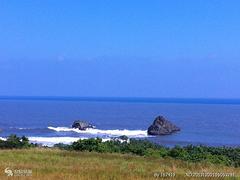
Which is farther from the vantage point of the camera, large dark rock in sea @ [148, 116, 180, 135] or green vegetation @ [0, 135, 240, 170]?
large dark rock in sea @ [148, 116, 180, 135]

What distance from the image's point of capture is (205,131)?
124875 mm

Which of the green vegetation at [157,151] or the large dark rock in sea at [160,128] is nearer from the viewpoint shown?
the green vegetation at [157,151]

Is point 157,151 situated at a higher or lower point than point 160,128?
higher

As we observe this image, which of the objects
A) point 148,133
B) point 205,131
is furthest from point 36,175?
point 205,131

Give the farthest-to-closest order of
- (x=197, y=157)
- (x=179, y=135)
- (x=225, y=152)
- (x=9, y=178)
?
1. (x=179, y=135)
2. (x=225, y=152)
3. (x=197, y=157)
4. (x=9, y=178)

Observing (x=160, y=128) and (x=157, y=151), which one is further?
(x=160, y=128)

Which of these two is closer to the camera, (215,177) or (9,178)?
(9,178)

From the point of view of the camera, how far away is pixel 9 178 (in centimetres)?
1609

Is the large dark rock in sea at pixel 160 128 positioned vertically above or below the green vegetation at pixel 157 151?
below

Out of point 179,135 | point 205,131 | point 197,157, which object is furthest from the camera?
point 205,131

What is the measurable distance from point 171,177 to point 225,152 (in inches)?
1075

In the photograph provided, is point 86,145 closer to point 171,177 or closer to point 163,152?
point 163,152

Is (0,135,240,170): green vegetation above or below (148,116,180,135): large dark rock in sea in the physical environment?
above

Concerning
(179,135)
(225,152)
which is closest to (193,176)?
(225,152)
